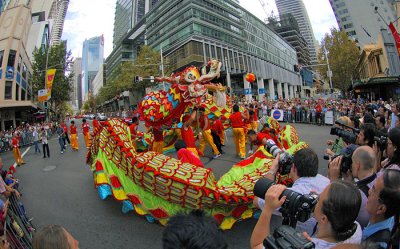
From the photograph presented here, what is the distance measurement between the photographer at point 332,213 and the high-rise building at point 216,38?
3315 centimetres

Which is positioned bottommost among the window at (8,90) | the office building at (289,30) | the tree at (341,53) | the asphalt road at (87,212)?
the asphalt road at (87,212)

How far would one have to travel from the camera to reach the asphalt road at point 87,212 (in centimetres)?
445

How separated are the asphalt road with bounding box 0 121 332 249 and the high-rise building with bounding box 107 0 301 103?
27.6m

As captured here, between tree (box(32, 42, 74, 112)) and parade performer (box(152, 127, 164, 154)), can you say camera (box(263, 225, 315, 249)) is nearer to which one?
parade performer (box(152, 127, 164, 154))

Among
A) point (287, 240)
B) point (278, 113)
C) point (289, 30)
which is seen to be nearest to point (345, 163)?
point (287, 240)

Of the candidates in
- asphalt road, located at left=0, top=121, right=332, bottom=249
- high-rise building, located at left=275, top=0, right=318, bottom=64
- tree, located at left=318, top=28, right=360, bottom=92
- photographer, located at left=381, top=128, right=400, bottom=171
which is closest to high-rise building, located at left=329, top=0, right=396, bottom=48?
tree, located at left=318, top=28, right=360, bottom=92

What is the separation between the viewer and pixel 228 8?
54094mm

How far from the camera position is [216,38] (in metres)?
47.8

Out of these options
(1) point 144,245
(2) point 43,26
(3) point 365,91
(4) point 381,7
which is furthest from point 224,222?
(2) point 43,26

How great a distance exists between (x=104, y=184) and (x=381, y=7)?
4101 centimetres

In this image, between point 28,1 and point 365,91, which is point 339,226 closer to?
point 365,91

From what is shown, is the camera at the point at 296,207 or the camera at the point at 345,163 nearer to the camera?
the camera at the point at 296,207

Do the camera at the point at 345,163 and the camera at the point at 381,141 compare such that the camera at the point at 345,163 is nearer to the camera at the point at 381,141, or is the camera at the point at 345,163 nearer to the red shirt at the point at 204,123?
the camera at the point at 381,141

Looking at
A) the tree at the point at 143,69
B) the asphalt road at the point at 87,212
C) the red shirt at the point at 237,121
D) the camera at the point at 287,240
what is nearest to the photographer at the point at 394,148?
the asphalt road at the point at 87,212
